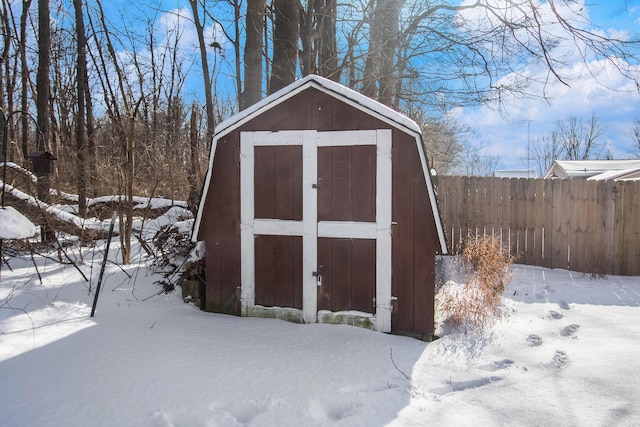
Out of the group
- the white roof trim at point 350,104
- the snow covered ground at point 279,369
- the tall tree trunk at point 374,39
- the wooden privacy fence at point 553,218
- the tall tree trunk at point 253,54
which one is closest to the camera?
the snow covered ground at point 279,369

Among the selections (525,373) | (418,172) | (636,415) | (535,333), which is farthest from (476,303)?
(636,415)

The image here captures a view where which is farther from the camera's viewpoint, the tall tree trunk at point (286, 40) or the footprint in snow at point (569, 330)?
the tall tree trunk at point (286, 40)

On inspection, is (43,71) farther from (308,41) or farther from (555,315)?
(555,315)

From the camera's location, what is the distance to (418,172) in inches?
172

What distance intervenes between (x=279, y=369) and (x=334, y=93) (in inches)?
114

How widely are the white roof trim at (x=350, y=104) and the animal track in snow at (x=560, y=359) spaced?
4.64ft

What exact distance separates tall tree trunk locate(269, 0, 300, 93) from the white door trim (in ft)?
12.8

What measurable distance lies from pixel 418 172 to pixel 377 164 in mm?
447

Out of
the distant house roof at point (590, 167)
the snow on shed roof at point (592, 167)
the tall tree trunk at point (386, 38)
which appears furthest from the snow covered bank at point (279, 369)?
the snow on shed roof at point (592, 167)

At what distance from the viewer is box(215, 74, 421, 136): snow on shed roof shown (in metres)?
4.29

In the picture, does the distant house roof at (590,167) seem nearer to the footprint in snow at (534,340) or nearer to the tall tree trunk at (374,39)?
the tall tree trunk at (374,39)

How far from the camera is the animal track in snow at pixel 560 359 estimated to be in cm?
373

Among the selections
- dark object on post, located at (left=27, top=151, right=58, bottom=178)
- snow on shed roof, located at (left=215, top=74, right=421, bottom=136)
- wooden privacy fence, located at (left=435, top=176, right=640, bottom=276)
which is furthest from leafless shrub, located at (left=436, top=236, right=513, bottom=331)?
dark object on post, located at (left=27, top=151, right=58, bottom=178)

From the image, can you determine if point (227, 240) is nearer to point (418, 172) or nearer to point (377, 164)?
point (377, 164)
